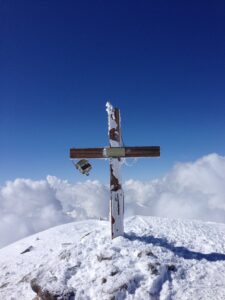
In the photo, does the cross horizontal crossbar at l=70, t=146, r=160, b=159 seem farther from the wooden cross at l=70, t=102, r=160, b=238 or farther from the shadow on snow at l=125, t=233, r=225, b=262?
the shadow on snow at l=125, t=233, r=225, b=262

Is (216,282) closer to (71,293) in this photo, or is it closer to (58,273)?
(71,293)

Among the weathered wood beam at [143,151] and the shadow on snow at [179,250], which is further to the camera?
the weathered wood beam at [143,151]

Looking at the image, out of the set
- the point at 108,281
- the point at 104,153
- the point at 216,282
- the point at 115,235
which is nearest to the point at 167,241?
the point at 115,235

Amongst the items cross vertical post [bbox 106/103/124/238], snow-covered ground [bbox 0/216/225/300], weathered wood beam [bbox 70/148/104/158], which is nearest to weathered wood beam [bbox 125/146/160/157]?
cross vertical post [bbox 106/103/124/238]

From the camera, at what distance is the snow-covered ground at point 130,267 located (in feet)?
28.8

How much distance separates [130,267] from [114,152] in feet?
17.5

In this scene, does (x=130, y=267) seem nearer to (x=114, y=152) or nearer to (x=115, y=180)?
(x=115, y=180)

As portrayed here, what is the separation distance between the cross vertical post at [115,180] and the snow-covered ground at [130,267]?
2.20 feet

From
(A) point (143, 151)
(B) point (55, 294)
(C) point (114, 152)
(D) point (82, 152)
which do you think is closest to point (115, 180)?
(C) point (114, 152)

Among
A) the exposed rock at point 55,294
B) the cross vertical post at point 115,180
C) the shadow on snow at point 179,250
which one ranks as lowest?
the exposed rock at point 55,294

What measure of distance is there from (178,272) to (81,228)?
29.4 ft

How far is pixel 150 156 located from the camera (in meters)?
13.3

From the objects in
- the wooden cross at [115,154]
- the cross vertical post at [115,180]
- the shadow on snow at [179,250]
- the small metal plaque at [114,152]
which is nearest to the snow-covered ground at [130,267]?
the shadow on snow at [179,250]

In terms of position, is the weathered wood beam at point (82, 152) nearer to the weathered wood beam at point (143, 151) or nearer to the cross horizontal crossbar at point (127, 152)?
the cross horizontal crossbar at point (127, 152)
